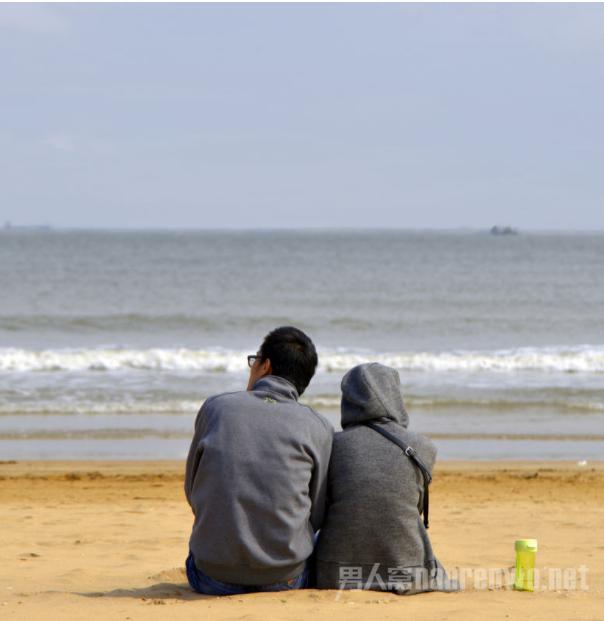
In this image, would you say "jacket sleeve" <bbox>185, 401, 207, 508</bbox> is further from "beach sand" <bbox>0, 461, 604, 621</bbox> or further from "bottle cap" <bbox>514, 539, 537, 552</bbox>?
"bottle cap" <bbox>514, 539, 537, 552</bbox>

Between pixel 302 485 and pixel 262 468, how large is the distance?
186 millimetres

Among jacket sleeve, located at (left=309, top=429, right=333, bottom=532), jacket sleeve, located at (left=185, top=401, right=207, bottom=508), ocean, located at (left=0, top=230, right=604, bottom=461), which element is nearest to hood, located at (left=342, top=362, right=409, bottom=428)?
jacket sleeve, located at (left=309, top=429, right=333, bottom=532)

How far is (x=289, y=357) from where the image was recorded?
419 centimetres

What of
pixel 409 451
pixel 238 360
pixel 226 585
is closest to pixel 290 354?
pixel 409 451

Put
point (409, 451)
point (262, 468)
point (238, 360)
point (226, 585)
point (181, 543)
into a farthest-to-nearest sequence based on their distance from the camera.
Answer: point (238, 360)
point (181, 543)
point (226, 585)
point (409, 451)
point (262, 468)

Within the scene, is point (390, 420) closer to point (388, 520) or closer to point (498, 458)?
point (388, 520)

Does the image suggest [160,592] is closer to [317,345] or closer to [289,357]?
[289,357]

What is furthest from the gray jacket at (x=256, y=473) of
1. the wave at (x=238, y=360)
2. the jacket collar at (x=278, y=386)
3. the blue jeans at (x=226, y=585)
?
the wave at (x=238, y=360)

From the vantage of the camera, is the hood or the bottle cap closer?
the hood

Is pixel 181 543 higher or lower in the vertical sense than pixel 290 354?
lower

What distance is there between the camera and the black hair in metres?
4.18

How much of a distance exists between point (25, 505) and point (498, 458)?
5.16 m

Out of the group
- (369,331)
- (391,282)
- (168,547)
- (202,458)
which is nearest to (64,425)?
(168,547)

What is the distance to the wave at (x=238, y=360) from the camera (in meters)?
18.4
